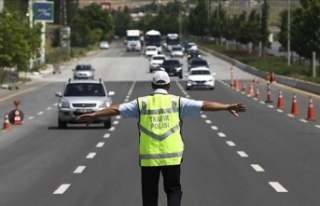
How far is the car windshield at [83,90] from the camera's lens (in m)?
30.8

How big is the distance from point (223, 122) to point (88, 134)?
697 cm

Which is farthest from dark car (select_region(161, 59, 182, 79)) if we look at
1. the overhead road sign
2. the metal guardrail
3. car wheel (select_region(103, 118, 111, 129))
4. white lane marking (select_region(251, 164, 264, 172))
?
white lane marking (select_region(251, 164, 264, 172))

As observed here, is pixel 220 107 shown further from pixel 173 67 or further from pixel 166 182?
pixel 173 67

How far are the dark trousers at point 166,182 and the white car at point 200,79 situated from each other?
166 feet

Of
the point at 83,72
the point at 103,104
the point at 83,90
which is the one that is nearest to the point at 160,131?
the point at 103,104

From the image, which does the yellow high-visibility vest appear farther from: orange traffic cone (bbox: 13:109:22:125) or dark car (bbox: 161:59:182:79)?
dark car (bbox: 161:59:182:79)

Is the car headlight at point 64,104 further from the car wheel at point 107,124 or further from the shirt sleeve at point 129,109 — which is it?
the shirt sleeve at point 129,109

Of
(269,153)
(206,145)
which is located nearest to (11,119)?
(206,145)

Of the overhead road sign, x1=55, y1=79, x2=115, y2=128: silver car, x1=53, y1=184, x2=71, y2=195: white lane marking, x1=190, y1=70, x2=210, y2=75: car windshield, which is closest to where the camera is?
x1=53, y1=184, x2=71, y2=195: white lane marking

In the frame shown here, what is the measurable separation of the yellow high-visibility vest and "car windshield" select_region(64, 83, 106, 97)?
22.1 m

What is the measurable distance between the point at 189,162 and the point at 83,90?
12.0 meters

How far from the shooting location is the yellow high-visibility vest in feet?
27.9

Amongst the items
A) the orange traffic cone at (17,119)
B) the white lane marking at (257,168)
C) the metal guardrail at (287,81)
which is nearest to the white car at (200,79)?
the metal guardrail at (287,81)

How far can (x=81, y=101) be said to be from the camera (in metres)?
29.8
